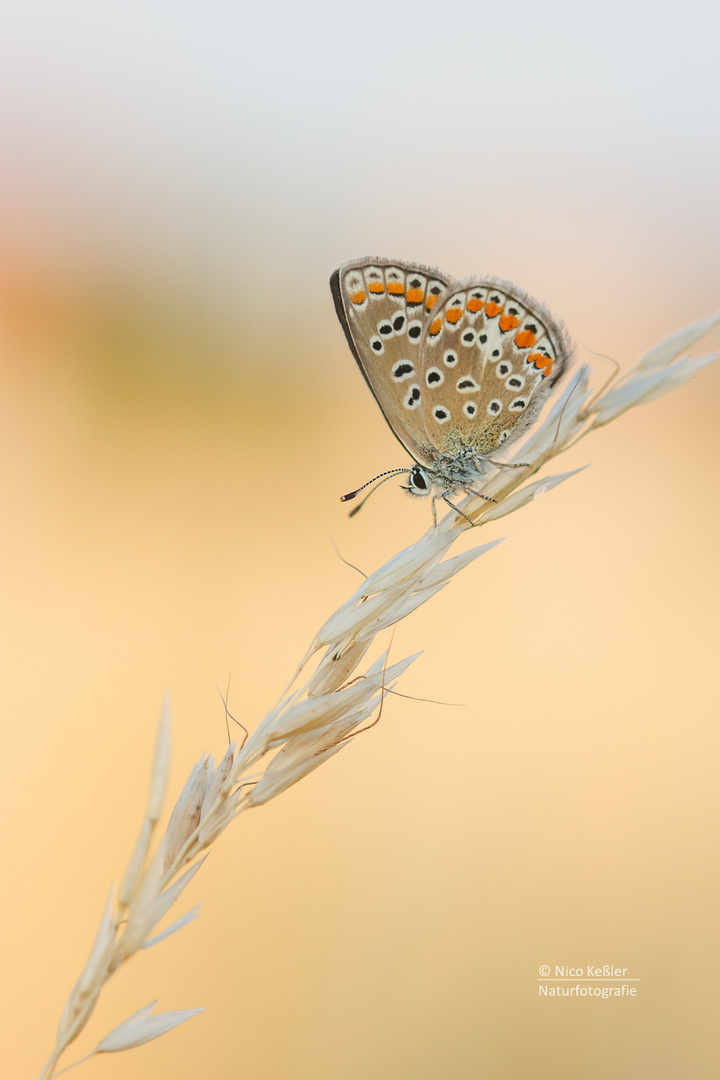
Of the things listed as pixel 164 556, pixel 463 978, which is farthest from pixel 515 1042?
pixel 164 556

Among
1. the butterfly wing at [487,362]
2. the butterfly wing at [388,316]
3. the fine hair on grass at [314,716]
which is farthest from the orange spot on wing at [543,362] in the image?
the fine hair on grass at [314,716]

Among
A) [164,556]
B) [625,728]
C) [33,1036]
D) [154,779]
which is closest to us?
[154,779]

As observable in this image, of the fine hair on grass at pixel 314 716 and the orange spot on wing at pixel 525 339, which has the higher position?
the orange spot on wing at pixel 525 339

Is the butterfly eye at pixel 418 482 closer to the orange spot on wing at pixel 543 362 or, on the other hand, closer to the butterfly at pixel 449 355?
the butterfly at pixel 449 355

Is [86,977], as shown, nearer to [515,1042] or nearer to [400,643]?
[515,1042]

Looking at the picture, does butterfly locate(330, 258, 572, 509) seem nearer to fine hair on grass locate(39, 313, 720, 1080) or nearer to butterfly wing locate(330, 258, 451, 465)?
butterfly wing locate(330, 258, 451, 465)

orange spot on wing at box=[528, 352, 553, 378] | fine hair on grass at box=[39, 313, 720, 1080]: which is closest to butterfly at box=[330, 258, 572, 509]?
orange spot on wing at box=[528, 352, 553, 378]
